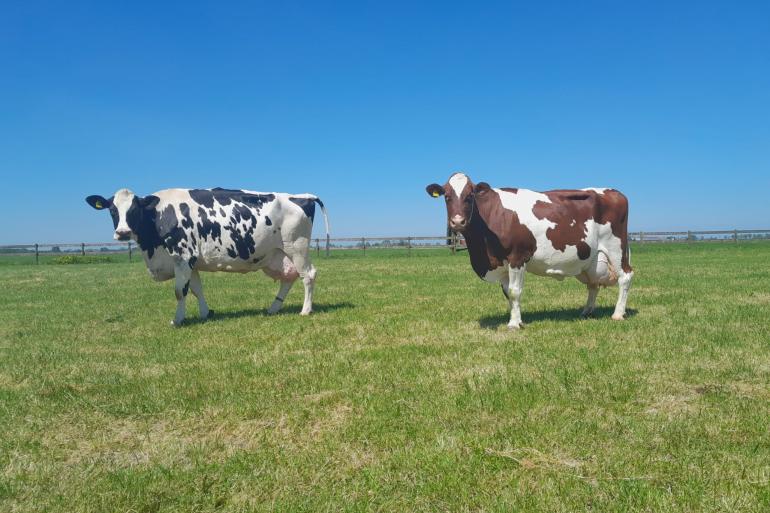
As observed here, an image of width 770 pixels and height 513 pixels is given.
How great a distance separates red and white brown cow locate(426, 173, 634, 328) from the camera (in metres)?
7.40

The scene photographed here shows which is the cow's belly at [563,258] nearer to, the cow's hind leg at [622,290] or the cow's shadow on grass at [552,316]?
the cow's hind leg at [622,290]

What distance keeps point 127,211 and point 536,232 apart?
6329 mm

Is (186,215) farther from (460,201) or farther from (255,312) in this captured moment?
(460,201)

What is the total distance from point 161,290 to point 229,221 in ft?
20.4

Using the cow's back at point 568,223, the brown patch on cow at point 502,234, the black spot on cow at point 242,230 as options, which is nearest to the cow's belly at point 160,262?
the black spot on cow at point 242,230

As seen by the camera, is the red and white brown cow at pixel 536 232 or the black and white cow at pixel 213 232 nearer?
the red and white brown cow at pixel 536 232

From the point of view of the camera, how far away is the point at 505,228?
742 cm

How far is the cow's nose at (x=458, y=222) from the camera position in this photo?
6934 millimetres

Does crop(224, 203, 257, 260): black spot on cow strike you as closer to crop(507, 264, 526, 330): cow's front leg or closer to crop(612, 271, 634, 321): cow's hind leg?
crop(507, 264, 526, 330): cow's front leg

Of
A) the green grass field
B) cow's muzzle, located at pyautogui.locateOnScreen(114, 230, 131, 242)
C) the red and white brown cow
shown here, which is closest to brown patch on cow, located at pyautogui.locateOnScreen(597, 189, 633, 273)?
the red and white brown cow

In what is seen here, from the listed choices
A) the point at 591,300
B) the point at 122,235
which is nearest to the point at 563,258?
the point at 591,300

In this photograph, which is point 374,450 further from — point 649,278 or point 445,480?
point 649,278

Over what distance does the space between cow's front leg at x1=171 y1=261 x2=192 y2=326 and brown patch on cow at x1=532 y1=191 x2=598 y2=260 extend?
18.4 ft

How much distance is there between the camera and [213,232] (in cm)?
913
